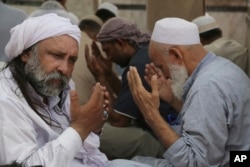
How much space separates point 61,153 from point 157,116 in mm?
590

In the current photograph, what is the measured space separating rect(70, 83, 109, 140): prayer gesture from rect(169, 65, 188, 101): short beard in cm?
47

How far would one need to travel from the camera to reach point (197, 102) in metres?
2.74

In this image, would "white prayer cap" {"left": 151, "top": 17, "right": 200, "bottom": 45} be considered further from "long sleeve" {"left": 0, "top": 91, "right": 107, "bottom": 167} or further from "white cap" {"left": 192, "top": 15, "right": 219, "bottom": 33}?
"white cap" {"left": 192, "top": 15, "right": 219, "bottom": 33}

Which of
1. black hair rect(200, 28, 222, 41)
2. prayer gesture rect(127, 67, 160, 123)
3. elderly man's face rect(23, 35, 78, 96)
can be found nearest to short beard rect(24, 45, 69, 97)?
elderly man's face rect(23, 35, 78, 96)

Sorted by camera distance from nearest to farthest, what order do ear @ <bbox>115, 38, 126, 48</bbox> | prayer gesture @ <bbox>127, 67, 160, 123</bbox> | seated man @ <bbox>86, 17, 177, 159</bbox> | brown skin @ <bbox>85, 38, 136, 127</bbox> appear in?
prayer gesture @ <bbox>127, 67, 160, 123</bbox> < seated man @ <bbox>86, 17, 177, 159</bbox> < brown skin @ <bbox>85, 38, 136, 127</bbox> < ear @ <bbox>115, 38, 126, 48</bbox>

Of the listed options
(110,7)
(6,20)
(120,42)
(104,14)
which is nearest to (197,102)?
(120,42)

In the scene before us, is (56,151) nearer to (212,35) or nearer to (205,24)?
(205,24)

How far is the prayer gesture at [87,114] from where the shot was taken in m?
2.57

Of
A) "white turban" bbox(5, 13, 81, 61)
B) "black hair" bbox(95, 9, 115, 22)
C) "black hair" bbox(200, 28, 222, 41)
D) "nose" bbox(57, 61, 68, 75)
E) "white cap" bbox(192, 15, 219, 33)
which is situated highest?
"white turban" bbox(5, 13, 81, 61)

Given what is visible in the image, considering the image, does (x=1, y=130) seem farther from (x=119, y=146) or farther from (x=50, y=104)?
(x=119, y=146)

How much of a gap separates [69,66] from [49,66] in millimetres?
102

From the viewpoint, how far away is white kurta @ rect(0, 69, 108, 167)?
2.46 m

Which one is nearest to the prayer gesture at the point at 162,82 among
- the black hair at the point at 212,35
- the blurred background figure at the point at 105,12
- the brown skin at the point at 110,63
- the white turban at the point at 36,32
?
the white turban at the point at 36,32

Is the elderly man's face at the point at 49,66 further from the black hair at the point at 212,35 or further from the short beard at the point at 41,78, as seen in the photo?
the black hair at the point at 212,35
